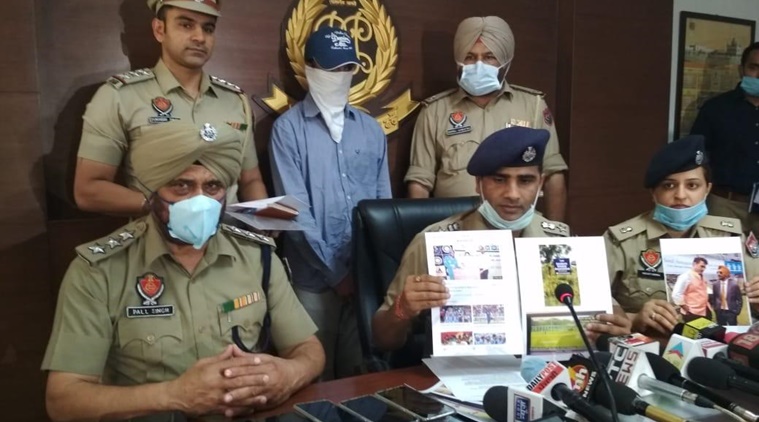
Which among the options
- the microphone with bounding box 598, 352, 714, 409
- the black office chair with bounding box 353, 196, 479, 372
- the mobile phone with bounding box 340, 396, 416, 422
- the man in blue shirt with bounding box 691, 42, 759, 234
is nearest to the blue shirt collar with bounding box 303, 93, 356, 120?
the black office chair with bounding box 353, 196, 479, 372

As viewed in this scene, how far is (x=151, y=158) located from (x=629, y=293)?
5.13ft

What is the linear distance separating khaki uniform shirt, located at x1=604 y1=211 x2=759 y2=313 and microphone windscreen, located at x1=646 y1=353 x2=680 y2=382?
835mm

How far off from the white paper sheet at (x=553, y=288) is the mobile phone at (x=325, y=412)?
0.48 metres

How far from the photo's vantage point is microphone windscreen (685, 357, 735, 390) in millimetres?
1190

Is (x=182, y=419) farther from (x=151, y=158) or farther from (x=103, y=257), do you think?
(x=151, y=158)

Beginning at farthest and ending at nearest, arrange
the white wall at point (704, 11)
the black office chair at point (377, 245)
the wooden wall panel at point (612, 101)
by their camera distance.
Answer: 1. the white wall at point (704, 11)
2. the wooden wall panel at point (612, 101)
3. the black office chair at point (377, 245)

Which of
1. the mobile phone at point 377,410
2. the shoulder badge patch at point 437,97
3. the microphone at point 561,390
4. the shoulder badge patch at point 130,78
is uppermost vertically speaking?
the shoulder badge patch at point 437,97

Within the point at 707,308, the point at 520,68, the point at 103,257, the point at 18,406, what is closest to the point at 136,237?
the point at 103,257

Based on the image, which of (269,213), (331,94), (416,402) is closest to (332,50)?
(331,94)

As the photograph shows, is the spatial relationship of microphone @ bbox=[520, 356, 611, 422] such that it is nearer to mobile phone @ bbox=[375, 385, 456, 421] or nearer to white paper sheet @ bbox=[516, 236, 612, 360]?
mobile phone @ bbox=[375, 385, 456, 421]

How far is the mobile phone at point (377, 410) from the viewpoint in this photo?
3.82 feet

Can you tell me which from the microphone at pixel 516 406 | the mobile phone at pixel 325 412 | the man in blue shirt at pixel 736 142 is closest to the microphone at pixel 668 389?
the microphone at pixel 516 406

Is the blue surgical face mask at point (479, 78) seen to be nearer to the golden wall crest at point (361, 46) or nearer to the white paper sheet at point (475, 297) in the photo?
the golden wall crest at point (361, 46)

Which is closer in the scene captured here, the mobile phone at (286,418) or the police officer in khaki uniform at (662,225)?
the mobile phone at (286,418)
